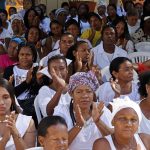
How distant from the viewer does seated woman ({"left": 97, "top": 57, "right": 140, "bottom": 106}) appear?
179 inches

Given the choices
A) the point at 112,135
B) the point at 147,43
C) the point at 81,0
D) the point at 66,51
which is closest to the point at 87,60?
the point at 66,51

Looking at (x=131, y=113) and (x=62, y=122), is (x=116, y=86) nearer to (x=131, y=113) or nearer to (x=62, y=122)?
(x=131, y=113)

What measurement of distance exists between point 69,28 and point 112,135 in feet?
12.6

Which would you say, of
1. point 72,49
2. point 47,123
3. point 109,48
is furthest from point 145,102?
point 109,48

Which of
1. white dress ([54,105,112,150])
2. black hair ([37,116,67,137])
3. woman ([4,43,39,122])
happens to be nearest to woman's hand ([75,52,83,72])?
woman ([4,43,39,122])

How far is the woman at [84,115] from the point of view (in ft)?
11.6

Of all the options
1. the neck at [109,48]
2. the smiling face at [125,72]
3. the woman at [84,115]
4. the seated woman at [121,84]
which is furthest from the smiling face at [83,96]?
the neck at [109,48]

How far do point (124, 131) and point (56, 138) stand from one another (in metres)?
0.55

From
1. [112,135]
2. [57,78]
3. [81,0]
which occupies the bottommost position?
[112,135]

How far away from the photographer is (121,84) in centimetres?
463

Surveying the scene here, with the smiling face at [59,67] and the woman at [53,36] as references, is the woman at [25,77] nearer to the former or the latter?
the smiling face at [59,67]

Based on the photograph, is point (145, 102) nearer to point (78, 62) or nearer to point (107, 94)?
point (107, 94)

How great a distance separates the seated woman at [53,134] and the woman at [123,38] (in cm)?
366

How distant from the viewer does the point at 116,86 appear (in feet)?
14.7
